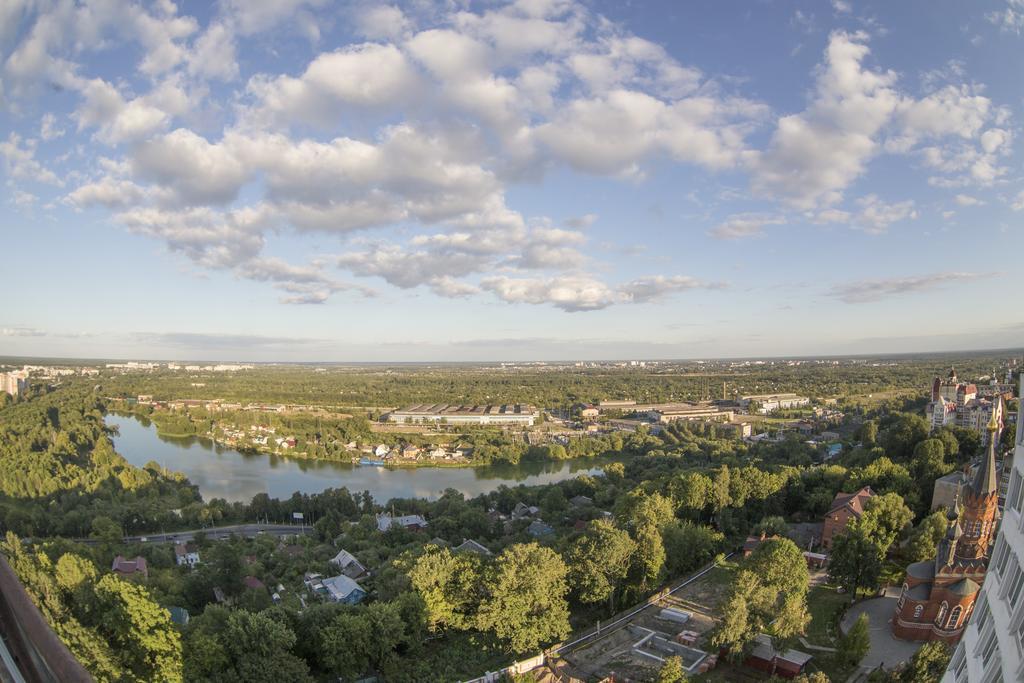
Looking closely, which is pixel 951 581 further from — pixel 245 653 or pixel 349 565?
pixel 349 565

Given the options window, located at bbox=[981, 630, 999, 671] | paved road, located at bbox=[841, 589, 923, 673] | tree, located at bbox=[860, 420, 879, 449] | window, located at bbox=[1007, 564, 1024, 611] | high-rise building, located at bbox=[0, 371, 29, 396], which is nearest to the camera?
window, located at bbox=[1007, 564, 1024, 611]

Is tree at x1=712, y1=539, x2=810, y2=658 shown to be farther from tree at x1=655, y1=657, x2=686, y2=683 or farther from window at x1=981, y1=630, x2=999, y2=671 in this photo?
window at x1=981, y1=630, x2=999, y2=671

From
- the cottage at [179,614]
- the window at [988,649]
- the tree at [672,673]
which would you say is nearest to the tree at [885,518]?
the tree at [672,673]

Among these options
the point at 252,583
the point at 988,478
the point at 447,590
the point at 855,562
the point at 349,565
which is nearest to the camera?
the point at 988,478

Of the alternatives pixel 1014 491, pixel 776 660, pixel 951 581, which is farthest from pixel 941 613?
pixel 1014 491

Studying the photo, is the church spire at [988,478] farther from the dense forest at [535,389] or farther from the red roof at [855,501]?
the dense forest at [535,389]

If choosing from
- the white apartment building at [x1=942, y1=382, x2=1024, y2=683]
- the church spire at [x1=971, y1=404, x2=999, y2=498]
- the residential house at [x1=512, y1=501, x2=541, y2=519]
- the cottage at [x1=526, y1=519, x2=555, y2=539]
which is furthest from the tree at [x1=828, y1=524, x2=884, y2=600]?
the residential house at [x1=512, y1=501, x2=541, y2=519]

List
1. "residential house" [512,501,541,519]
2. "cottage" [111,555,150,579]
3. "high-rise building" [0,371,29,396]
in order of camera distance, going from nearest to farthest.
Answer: "cottage" [111,555,150,579] < "residential house" [512,501,541,519] < "high-rise building" [0,371,29,396]
